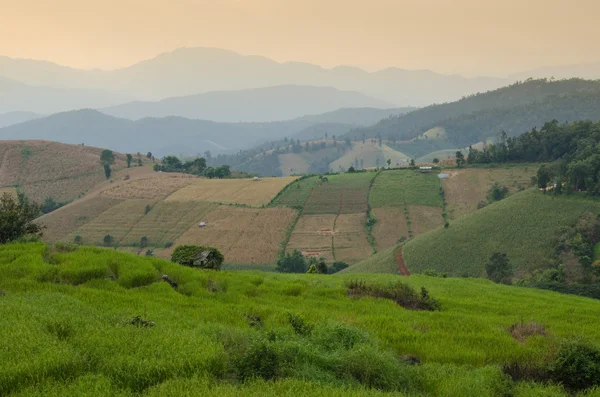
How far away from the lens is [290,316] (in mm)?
12219

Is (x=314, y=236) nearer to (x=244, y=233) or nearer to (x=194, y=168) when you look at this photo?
(x=244, y=233)

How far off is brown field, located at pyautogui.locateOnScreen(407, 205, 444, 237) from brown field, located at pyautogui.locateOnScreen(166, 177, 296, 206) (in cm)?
3661

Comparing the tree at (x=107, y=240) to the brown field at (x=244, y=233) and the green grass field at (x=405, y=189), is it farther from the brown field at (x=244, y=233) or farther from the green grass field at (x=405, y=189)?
the green grass field at (x=405, y=189)

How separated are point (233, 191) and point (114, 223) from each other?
107 ft

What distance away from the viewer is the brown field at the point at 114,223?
324 feet

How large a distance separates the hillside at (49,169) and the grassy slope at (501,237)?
114 metres

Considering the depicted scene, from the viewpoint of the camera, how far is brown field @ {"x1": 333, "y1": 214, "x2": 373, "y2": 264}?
86750 millimetres

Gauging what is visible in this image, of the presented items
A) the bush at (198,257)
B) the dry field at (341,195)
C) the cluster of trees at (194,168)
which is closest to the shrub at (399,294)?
the bush at (198,257)

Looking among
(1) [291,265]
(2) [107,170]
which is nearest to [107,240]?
(1) [291,265]

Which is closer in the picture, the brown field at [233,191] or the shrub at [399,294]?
the shrub at [399,294]

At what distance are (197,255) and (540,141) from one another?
117326 millimetres

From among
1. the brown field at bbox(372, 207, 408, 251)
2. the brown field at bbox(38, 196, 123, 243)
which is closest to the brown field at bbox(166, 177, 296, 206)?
the brown field at bbox(38, 196, 123, 243)

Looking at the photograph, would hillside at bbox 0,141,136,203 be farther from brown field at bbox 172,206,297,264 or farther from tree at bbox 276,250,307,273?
tree at bbox 276,250,307,273

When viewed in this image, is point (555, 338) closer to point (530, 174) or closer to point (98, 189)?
point (530, 174)
